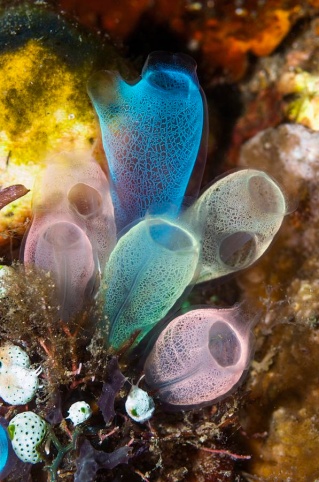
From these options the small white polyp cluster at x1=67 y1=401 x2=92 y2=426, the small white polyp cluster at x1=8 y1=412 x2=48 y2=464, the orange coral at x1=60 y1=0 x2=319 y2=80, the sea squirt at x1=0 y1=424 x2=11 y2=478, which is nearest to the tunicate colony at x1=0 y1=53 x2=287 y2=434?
the small white polyp cluster at x1=67 y1=401 x2=92 y2=426

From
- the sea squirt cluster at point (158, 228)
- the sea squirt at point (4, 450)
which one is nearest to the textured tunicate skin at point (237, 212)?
the sea squirt cluster at point (158, 228)

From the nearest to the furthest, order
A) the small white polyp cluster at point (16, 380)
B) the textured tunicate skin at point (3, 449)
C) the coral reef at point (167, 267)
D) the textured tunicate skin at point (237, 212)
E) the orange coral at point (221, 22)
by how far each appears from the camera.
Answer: the textured tunicate skin at point (3, 449) < the small white polyp cluster at point (16, 380) < the coral reef at point (167, 267) < the textured tunicate skin at point (237, 212) < the orange coral at point (221, 22)

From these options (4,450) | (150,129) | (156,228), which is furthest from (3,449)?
(150,129)

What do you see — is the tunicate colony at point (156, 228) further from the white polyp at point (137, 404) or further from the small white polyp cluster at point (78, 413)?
the small white polyp cluster at point (78, 413)

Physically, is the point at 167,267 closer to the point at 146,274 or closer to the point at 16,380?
the point at 146,274

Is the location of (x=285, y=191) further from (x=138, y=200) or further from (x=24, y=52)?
(x=24, y=52)

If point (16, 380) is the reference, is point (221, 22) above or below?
above

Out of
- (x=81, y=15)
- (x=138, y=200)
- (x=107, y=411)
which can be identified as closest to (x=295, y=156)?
(x=138, y=200)
